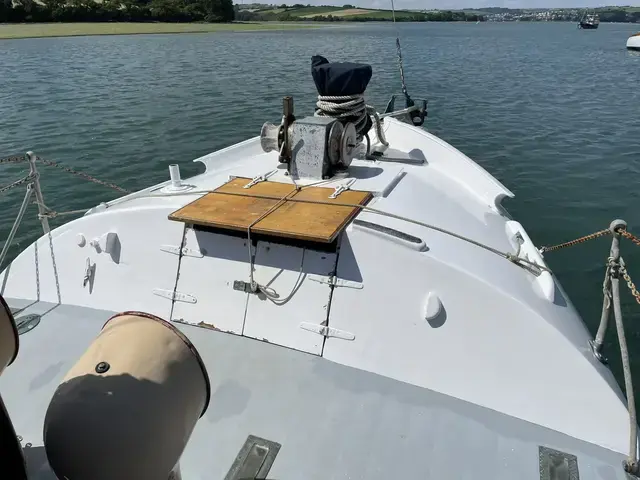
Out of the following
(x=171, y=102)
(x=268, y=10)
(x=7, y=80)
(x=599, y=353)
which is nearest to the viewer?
(x=599, y=353)

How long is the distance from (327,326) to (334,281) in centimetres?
38

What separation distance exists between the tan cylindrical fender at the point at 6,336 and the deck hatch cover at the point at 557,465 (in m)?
3.01

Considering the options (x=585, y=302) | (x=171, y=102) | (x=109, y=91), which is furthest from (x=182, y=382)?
(x=109, y=91)

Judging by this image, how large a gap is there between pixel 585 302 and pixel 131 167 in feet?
32.7

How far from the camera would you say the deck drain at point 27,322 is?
15.3 feet

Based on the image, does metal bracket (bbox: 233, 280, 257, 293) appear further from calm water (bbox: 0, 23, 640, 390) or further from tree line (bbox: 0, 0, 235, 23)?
tree line (bbox: 0, 0, 235, 23)

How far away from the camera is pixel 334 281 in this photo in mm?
4129

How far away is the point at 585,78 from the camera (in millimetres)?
24719

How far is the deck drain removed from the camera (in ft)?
15.3

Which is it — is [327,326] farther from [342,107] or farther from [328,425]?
[342,107]

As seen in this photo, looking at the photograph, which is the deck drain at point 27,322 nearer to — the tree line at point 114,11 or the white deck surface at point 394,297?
the white deck surface at point 394,297

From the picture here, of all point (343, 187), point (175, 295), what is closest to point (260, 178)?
point (343, 187)

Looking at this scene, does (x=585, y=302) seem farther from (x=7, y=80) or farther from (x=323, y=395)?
(x=7, y=80)

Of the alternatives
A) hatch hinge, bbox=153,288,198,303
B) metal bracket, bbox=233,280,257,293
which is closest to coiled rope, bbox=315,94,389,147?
metal bracket, bbox=233,280,257,293
